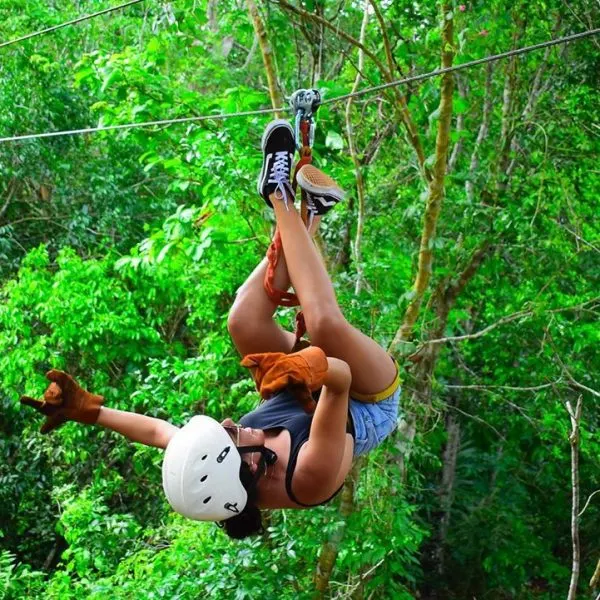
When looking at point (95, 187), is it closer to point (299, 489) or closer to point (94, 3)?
point (94, 3)

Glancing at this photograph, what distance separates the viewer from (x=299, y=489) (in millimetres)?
2328

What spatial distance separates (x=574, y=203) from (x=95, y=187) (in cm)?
344

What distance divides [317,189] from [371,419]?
0.63 meters

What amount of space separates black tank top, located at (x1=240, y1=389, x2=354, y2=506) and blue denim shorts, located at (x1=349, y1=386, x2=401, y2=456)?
1.2 inches

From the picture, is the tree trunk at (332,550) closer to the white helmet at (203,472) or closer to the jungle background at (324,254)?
the jungle background at (324,254)

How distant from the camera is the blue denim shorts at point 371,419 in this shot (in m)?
2.51

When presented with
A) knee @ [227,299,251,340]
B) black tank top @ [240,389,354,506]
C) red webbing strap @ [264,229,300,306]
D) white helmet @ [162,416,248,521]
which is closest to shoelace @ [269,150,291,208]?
red webbing strap @ [264,229,300,306]

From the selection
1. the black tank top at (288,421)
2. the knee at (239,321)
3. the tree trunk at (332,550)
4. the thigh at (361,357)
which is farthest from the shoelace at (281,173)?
the tree trunk at (332,550)

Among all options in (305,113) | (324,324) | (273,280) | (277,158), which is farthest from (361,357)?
(305,113)

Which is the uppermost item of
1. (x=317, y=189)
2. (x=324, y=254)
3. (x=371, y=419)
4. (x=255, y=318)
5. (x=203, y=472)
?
(x=317, y=189)

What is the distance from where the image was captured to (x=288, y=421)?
2.44 m

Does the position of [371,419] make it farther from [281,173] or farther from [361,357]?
[281,173]

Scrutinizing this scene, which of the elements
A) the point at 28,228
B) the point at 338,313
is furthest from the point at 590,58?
the point at 28,228

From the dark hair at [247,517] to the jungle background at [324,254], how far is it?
97 centimetres
